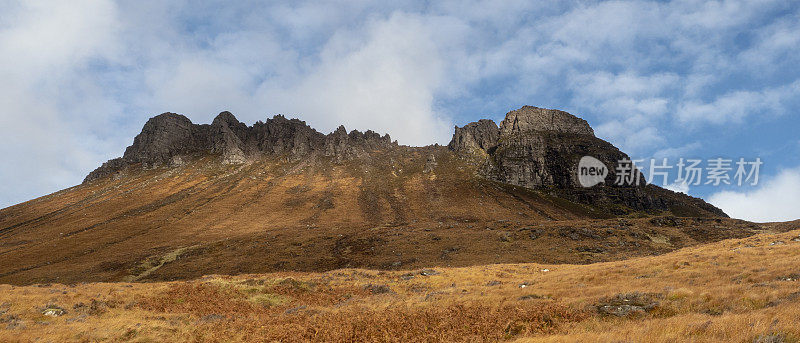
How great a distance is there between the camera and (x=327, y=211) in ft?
347

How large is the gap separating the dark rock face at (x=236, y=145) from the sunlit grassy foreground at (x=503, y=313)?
150 m

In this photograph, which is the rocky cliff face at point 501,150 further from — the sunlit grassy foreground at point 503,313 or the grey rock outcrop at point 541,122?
the sunlit grassy foreground at point 503,313

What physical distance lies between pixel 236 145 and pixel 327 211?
100m

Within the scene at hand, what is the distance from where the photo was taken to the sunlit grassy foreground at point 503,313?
415 inches

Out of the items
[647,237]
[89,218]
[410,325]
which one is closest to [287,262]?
[410,325]

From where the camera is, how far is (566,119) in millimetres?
190000

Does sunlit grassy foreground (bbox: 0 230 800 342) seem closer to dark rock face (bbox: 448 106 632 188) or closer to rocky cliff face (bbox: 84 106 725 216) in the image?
dark rock face (bbox: 448 106 632 188)

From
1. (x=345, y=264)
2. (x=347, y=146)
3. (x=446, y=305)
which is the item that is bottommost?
(x=345, y=264)

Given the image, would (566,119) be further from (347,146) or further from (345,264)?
(345,264)

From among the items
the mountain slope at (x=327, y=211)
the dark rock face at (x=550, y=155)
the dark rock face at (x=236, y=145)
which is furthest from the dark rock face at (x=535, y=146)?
the dark rock face at (x=236, y=145)

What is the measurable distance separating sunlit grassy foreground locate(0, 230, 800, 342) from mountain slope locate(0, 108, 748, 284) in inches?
1108

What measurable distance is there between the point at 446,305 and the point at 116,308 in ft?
67.8

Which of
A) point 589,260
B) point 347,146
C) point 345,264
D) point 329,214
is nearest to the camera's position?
point 589,260

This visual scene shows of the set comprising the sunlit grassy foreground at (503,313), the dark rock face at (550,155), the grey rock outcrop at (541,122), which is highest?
the grey rock outcrop at (541,122)
